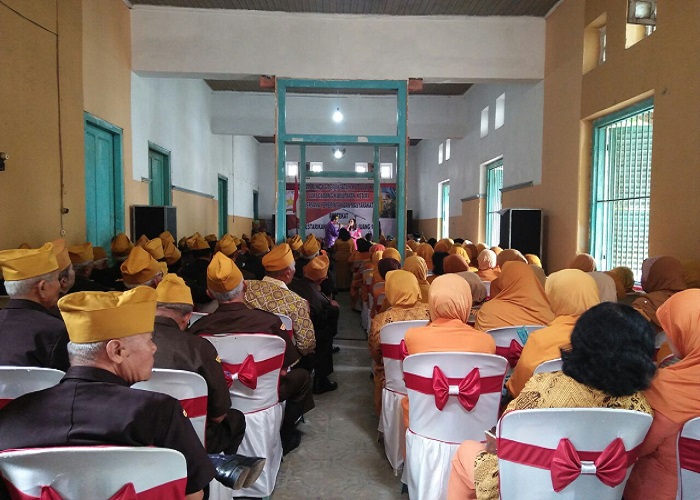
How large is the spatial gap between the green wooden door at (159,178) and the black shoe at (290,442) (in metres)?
5.31

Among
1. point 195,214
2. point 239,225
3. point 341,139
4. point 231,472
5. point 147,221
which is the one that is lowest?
point 231,472

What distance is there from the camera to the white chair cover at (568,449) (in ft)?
4.60

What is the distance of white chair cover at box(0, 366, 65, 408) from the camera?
1.78 metres

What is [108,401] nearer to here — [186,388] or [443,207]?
[186,388]

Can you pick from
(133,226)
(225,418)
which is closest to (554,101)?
(133,226)

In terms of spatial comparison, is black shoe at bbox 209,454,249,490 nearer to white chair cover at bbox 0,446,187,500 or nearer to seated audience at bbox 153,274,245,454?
white chair cover at bbox 0,446,187,500

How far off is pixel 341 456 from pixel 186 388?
1.44 metres

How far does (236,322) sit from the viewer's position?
2574 millimetres

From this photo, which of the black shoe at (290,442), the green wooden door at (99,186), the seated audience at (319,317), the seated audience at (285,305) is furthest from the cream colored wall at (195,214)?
the black shoe at (290,442)

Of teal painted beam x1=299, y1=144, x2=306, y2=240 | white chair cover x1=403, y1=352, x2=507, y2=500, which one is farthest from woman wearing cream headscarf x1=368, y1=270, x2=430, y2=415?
teal painted beam x1=299, y1=144, x2=306, y2=240

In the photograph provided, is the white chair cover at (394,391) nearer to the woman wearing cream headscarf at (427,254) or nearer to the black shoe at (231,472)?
the black shoe at (231,472)

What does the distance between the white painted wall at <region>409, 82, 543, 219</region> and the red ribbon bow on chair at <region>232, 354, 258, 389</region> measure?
583cm

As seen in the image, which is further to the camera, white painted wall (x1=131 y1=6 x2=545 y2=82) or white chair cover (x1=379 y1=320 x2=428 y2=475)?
white painted wall (x1=131 y1=6 x2=545 y2=82)

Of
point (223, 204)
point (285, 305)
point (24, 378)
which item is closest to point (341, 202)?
point (223, 204)
